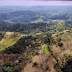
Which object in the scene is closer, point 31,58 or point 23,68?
point 23,68

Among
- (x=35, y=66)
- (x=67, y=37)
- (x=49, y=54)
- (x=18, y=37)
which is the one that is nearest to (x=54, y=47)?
(x=49, y=54)

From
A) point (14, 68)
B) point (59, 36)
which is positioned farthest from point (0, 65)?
point (59, 36)

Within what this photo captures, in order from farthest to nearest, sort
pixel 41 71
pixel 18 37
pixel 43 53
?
pixel 18 37, pixel 43 53, pixel 41 71

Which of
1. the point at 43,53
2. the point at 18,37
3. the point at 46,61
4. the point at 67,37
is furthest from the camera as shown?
the point at 18,37

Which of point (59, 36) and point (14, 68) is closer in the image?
point (14, 68)

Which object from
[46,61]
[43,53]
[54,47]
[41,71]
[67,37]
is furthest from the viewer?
[67,37]

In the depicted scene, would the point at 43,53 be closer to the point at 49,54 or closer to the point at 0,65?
the point at 49,54

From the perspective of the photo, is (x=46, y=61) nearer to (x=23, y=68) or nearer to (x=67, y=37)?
(x=23, y=68)

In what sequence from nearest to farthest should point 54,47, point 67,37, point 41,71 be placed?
1. point 41,71
2. point 54,47
3. point 67,37

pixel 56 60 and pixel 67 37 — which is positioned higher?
pixel 67 37
